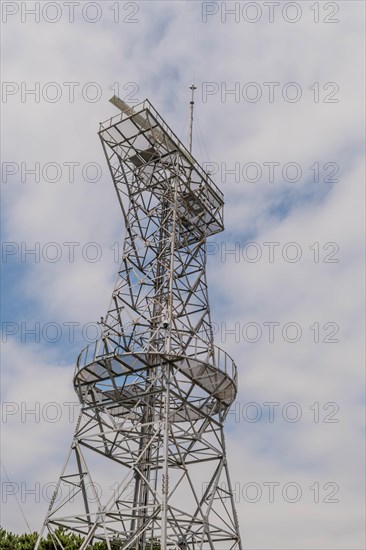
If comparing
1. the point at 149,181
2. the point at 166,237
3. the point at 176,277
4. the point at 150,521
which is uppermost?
the point at 149,181

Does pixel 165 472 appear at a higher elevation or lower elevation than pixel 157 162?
lower

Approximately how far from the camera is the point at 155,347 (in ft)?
82.8

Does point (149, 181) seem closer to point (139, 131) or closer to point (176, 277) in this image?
point (139, 131)

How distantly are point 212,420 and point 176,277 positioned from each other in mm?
6913

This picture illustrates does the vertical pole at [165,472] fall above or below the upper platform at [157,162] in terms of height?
below

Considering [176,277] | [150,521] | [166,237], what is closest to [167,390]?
[150,521]

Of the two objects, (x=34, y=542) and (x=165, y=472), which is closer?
(x=165, y=472)

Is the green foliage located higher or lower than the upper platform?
lower

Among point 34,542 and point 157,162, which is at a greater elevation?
point 157,162

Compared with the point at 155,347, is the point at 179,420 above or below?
below

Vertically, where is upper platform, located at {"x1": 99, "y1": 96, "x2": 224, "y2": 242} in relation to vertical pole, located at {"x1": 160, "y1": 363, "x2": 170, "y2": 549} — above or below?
above

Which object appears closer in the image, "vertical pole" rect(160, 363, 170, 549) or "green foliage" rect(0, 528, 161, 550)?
"vertical pole" rect(160, 363, 170, 549)

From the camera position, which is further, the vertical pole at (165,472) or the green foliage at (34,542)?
the green foliage at (34,542)

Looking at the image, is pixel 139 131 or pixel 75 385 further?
Answer: pixel 139 131
